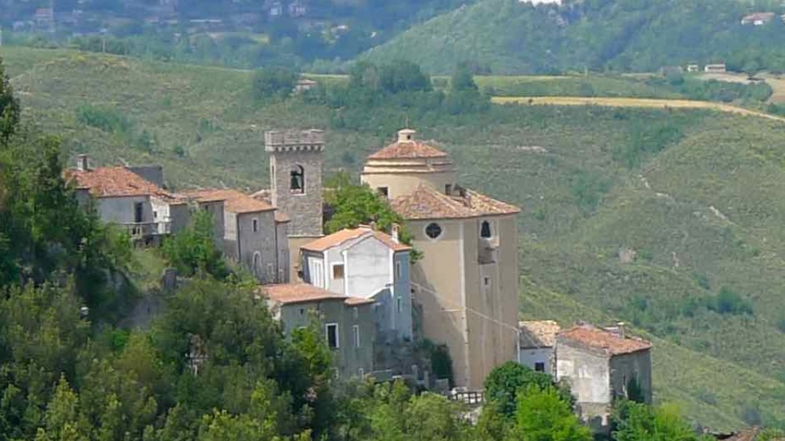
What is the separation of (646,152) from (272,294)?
92.9 meters

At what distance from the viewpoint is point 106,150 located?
104312 millimetres

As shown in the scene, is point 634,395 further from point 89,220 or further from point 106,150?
point 106,150

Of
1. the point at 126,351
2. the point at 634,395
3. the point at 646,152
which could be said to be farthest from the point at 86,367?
the point at 646,152

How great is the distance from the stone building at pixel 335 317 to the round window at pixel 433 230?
10.5ft

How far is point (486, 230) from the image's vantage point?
6228cm

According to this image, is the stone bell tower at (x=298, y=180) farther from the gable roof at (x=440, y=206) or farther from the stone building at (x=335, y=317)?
the stone building at (x=335, y=317)

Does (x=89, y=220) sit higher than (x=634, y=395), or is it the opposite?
(x=89, y=220)

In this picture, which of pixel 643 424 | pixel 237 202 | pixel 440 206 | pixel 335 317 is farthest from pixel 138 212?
pixel 643 424

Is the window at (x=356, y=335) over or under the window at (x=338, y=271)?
under

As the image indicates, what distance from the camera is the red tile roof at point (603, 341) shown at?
6209cm

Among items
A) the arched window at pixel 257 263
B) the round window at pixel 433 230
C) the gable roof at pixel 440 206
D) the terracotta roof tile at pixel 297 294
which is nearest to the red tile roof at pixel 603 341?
the gable roof at pixel 440 206

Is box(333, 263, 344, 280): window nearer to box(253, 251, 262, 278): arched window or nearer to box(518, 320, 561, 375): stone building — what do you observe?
box(253, 251, 262, 278): arched window

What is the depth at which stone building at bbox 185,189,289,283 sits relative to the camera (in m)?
60.5

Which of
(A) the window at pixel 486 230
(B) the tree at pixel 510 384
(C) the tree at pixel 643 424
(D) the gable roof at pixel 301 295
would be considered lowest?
(C) the tree at pixel 643 424
